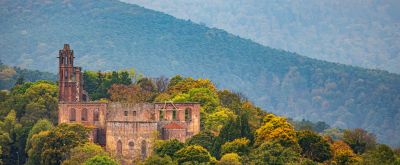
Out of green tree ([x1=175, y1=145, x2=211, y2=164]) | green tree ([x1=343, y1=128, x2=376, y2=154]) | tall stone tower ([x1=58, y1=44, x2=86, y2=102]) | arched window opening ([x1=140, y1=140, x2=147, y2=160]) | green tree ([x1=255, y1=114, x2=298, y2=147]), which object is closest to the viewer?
green tree ([x1=175, y1=145, x2=211, y2=164])

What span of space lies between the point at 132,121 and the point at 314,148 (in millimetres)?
15472

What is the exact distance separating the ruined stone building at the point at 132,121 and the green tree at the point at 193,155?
5215 mm

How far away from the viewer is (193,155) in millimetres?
95625

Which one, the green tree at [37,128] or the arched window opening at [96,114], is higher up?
the arched window opening at [96,114]

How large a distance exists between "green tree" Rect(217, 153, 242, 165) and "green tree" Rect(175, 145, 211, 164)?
4.22 ft

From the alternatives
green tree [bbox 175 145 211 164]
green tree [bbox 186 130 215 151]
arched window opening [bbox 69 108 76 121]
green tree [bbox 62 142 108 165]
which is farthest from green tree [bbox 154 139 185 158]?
arched window opening [bbox 69 108 76 121]

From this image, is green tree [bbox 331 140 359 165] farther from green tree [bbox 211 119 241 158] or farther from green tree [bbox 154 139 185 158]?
green tree [bbox 154 139 185 158]

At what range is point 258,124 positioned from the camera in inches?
4582

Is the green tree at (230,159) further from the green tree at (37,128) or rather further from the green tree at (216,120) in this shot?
the green tree at (37,128)

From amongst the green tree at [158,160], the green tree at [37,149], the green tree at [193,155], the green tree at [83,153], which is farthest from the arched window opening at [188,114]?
the green tree at [158,160]

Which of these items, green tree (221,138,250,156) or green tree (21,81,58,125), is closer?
green tree (221,138,250,156)

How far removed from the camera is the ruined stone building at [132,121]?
334ft

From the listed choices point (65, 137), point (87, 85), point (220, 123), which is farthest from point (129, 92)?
point (65, 137)

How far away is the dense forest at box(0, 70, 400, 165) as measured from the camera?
97062 mm
